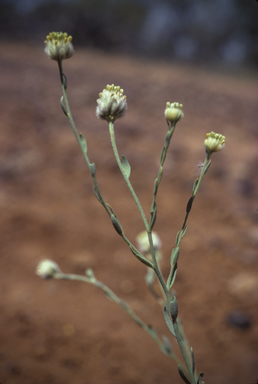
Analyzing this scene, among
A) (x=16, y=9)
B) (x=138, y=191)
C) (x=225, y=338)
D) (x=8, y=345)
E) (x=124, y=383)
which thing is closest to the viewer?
(x=124, y=383)

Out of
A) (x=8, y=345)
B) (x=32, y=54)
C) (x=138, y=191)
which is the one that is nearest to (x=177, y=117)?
(x=8, y=345)

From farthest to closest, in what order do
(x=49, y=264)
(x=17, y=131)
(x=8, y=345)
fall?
(x=17, y=131) < (x=8, y=345) < (x=49, y=264)

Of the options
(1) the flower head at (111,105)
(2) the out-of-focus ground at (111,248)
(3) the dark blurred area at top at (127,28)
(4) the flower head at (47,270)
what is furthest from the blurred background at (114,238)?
(3) the dark blurred area at top at (127,28)

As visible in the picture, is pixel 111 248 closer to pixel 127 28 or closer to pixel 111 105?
pixel 111 105

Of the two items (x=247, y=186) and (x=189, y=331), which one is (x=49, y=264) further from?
(x=247, y=186)

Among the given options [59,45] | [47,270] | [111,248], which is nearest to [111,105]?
[59,45]

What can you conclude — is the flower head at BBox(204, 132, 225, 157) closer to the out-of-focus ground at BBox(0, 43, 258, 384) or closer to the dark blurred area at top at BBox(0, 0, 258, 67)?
the out-of-focus ground at BBox(0, 43, 258, 384)
